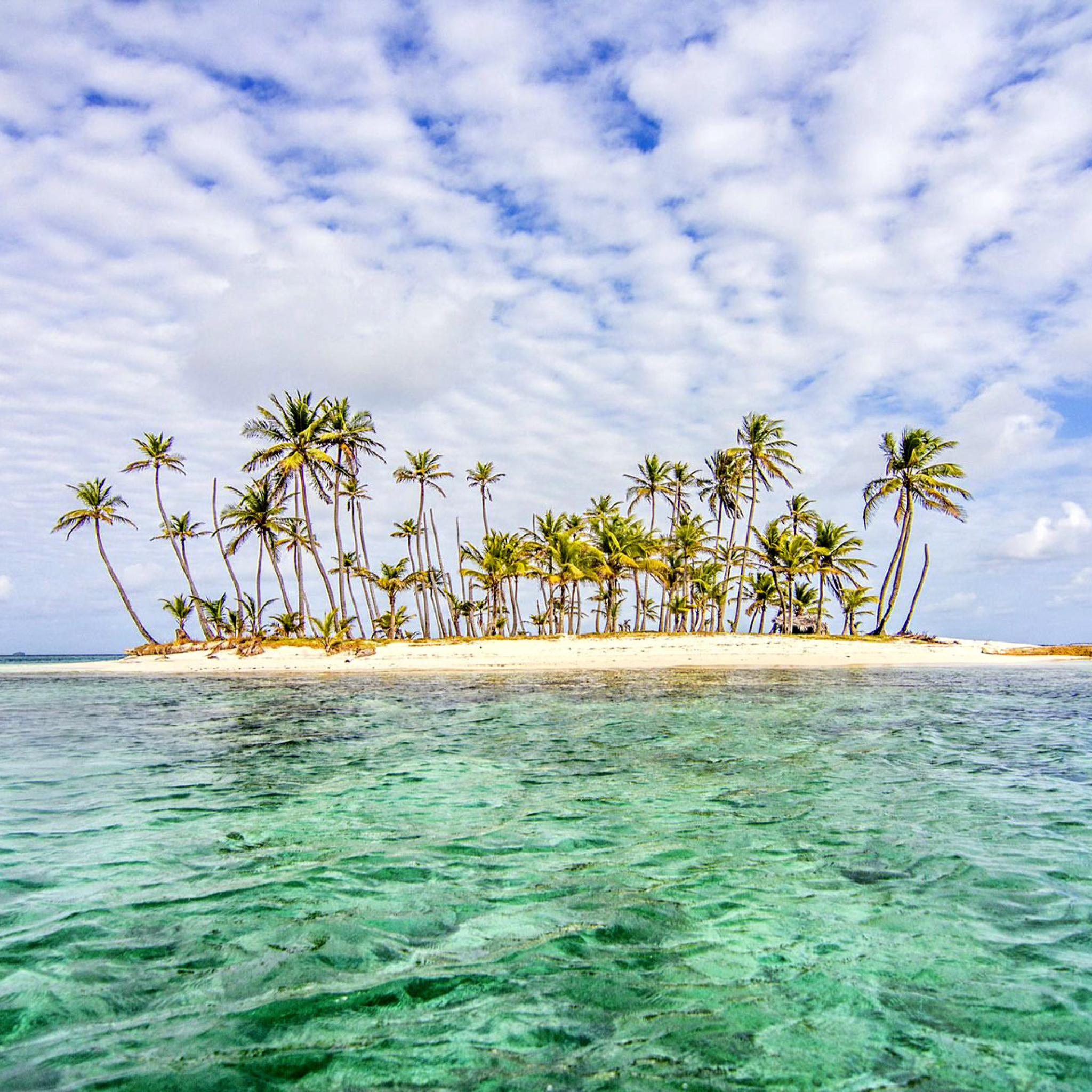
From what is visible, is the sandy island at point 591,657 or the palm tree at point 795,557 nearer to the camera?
the sandy island at point 591,657

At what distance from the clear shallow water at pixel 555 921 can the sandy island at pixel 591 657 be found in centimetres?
2423

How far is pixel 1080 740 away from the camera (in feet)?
39.7

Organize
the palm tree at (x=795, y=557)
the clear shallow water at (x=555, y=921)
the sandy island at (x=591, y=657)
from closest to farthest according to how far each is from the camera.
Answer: the clear shallow water at (x=555, y=921), the sandy island at (x=591, y=657), the palm tree at (x=795, y=557)

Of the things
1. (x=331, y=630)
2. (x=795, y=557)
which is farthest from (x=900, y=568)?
(x=331, y=630)

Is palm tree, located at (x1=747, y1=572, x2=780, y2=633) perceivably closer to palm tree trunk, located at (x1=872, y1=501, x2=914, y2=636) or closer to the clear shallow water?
palm tree trunk, located at (x1=872, y1=501, x2=914, y2=636)

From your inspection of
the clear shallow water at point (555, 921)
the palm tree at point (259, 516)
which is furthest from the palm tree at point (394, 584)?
the clear shallow water at point (555, 921)

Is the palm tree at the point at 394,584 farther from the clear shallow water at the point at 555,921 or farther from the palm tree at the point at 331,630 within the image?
the clear shallow water at the point at 555,921

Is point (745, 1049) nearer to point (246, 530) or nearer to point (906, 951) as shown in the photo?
point (906, 951)

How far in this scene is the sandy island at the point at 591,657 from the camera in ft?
117

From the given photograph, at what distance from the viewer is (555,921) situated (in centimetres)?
462

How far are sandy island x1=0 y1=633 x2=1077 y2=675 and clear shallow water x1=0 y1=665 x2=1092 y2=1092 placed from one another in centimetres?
2423

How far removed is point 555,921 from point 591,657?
34782 mm

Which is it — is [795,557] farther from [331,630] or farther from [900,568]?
[331,630]

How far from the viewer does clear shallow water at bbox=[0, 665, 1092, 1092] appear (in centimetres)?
310
